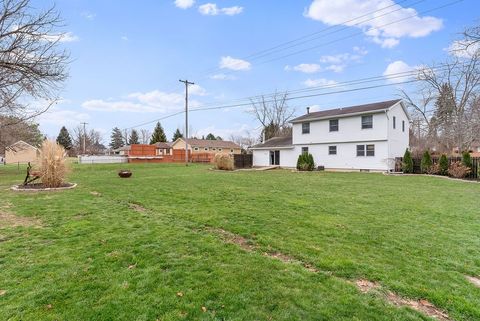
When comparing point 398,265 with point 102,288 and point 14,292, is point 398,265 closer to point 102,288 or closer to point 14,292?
point 102,288

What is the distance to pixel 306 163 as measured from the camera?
23.2 meters

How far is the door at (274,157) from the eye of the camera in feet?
91.2

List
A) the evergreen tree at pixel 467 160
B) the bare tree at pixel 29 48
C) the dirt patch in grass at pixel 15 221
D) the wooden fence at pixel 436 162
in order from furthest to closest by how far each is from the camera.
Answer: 1. the evergreen tree at pixel 467 160
2. the wooden fence at pixel 436 162
3. the bare tree at pixel 29 48
4. the dirt patch in grass at pixel 15 221

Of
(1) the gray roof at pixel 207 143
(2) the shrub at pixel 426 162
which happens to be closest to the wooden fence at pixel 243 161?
(2) the shrub at pixel 426 162

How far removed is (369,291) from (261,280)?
1189 mm

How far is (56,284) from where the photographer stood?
123 inches

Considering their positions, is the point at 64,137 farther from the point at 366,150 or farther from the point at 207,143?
the point at 366,150

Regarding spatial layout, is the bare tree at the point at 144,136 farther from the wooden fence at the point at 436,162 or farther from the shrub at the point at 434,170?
the shrub at the point at 434,170

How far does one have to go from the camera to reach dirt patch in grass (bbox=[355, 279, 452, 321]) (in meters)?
2.70

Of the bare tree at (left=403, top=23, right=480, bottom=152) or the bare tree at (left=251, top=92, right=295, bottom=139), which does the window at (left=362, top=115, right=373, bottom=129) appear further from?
the bare tree at (left=251, top=92, right=295, bottom=139)

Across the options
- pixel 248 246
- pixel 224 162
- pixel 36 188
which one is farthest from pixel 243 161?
pixel 248 246

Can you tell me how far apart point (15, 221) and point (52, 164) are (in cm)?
564

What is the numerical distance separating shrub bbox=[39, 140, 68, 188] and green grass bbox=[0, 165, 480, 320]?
3.97 metres

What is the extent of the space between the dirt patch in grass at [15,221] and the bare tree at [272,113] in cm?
3614
